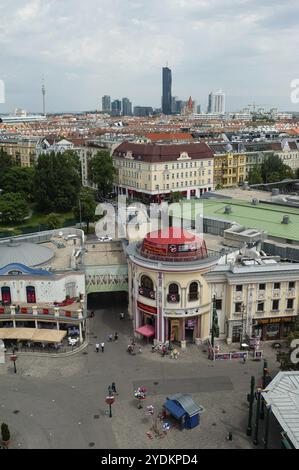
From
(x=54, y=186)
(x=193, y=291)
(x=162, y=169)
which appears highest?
(x=162, y=169)

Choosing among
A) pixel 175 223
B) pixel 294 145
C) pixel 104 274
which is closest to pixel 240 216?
pixel 175 223

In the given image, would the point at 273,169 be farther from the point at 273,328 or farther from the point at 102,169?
the point at 273,328

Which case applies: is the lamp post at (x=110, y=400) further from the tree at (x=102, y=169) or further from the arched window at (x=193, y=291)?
the tree at (x=102, y=169)

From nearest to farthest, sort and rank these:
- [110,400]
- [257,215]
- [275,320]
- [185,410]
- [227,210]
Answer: [185,410], [110,400], [275,320], [257,215], [227,210]

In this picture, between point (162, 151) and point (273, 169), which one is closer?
point (162, 151)

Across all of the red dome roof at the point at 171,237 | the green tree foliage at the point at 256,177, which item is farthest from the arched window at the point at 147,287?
the green tree foliage at the point at 256,177

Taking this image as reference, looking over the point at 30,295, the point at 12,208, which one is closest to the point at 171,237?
the point at 30,295

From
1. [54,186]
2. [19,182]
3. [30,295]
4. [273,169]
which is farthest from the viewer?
A: [273,169]
